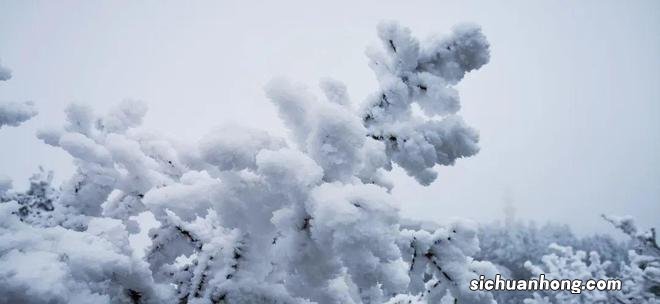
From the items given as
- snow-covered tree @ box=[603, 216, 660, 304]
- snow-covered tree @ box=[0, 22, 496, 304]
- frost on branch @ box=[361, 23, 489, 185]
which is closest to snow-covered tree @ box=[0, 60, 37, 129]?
snow-covered tree @ box=[0, 22, 496, 304]

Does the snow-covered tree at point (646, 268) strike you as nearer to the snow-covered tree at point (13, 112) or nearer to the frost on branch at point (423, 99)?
the frost on branch at point (423, 99)

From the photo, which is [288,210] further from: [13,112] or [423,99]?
[13,112]

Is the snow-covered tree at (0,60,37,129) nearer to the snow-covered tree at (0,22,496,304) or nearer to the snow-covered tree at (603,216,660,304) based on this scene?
the snow-covered tree at (0,22,496,304)

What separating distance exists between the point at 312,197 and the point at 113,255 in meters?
0.81

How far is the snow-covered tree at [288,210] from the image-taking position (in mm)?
1291

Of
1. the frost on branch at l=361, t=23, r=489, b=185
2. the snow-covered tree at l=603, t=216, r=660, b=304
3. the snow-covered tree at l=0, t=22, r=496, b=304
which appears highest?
the snow-covered tree at l=603, t=216, r=660, b=304

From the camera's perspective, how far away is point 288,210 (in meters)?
1.41

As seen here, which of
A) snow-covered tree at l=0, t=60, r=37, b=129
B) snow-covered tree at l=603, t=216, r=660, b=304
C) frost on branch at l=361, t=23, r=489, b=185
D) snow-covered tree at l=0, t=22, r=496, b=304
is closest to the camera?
snow-covered tree at l=0, t=22, r=496, b=304

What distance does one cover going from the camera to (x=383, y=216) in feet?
4.16

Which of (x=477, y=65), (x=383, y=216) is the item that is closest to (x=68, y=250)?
(x=383, y=216)

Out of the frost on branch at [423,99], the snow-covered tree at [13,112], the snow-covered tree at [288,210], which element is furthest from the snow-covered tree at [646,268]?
the snow-covered tree at [13,112]

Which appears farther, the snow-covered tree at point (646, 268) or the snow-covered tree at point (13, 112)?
the snow-covered tree at point (646, 268)

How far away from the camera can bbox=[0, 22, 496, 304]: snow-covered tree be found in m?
1.29

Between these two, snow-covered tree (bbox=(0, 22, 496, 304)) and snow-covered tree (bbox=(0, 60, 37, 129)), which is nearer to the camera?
snow-covered tree (bbox=(0, 22, 496, 304))
